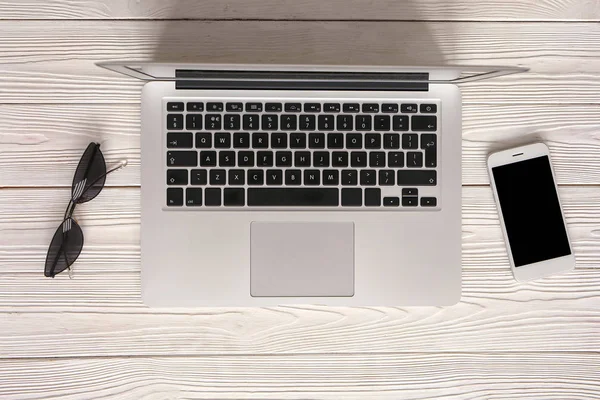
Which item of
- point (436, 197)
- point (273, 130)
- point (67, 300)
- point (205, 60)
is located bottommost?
point (67, 300)

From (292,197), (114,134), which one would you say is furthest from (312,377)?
(114,134)

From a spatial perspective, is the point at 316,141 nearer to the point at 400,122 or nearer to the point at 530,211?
the point at 400,122

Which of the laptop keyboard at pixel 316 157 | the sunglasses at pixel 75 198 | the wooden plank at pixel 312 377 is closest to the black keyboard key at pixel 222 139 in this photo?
the laptop keyboard at pixel 316 157

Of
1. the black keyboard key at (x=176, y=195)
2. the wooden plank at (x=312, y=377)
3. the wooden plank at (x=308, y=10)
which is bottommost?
the wooden plank at (x=312, y=377)

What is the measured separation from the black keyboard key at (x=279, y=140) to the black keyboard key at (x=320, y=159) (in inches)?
1.9

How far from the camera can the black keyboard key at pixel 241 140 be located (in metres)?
0.66

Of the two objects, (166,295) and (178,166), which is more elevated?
(178,166)

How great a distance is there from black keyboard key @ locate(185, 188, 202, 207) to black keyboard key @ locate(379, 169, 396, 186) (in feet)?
0.91

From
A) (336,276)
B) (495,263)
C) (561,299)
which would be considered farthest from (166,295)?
(561,299)

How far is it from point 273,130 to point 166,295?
30 centimetres

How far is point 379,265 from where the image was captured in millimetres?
→ 673

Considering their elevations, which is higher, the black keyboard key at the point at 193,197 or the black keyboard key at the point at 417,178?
the black keyboard key at the point at 417,178

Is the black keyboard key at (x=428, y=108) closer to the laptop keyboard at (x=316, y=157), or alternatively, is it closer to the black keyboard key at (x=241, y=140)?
the laptop keyboard at (x=316, y=157)

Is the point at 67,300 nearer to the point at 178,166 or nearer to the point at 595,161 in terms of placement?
the point at 178,166
